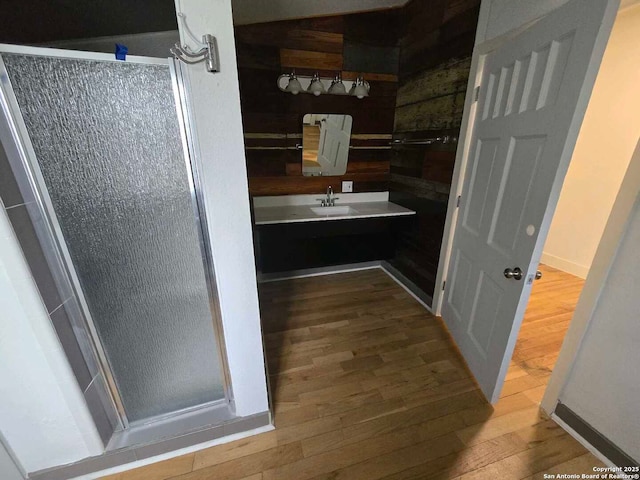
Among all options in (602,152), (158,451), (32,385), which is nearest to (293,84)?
(32,385)

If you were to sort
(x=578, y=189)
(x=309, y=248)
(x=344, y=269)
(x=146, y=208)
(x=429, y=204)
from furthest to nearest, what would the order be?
(x=344, y=269) → (x=578, y=189) → (x=309, y=248) → (x=429, y=204) → (x=146, y=208)

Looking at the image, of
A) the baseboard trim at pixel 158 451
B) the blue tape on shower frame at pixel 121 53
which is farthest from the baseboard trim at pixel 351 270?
the blue tape on shower frame at pixel 121 53

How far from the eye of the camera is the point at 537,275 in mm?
1194

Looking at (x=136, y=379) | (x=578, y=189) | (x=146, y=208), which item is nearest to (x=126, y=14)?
(x=146, y=208)

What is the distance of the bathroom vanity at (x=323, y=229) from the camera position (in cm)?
230

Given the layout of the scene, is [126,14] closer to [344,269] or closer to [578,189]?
[344,269]

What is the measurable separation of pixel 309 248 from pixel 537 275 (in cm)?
182

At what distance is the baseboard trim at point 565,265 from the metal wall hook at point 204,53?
11.8 ft

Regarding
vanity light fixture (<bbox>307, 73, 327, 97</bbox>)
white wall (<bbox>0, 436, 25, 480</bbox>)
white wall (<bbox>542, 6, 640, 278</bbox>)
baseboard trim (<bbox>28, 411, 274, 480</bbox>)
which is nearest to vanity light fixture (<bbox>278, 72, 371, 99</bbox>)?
vanity light fixture (<bbox>307, 73, 327, 97</bbox>)

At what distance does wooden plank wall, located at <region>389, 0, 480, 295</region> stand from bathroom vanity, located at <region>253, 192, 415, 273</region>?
8.6 inches

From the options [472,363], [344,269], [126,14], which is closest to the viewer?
[126,14]

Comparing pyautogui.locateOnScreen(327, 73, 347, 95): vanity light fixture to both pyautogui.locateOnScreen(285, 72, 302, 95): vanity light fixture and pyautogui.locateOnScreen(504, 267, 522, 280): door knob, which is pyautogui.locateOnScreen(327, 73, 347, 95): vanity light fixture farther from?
pyautogui.locateOnScreen(504, 267, 522, 280): door knob

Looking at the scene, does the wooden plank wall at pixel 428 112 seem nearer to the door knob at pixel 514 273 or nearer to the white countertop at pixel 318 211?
the white countertop at pixel 318 211

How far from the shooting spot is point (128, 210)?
971 millimetres
